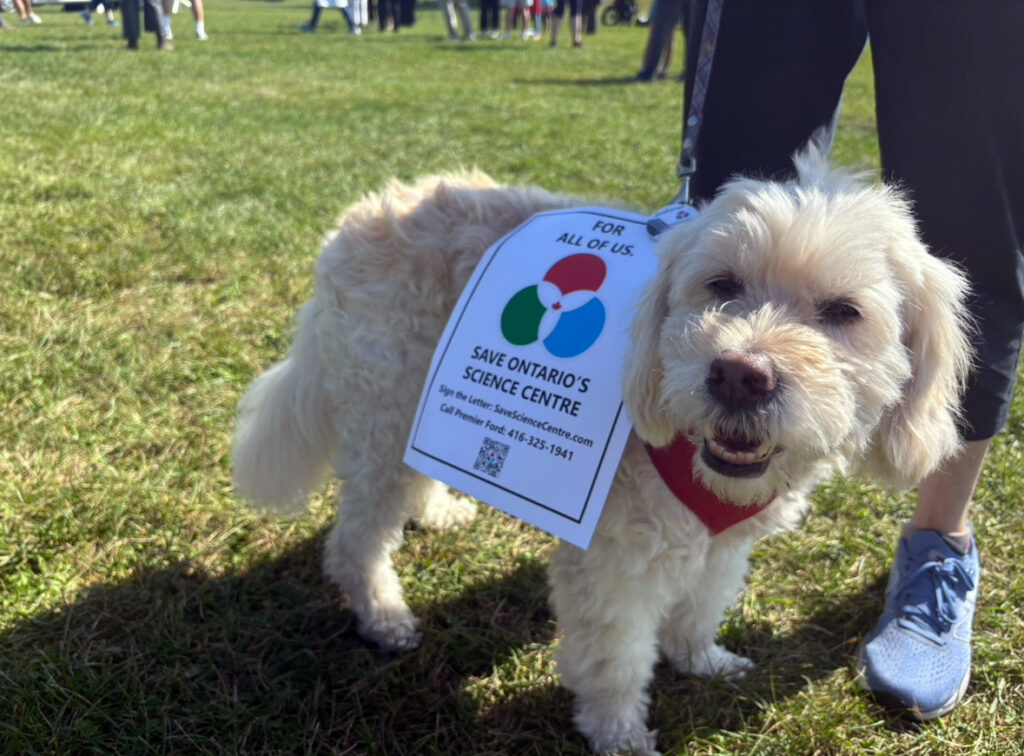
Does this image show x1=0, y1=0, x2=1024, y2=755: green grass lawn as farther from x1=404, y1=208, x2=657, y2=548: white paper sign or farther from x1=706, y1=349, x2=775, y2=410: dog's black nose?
x1=706, y1=349, x2=775, y2=410: dog's black nose

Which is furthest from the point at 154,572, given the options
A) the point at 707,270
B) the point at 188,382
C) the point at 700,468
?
the point at 707,270

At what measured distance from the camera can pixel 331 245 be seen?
8.05 ft

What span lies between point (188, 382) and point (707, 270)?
2675 mm

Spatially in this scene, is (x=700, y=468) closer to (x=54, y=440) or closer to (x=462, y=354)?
(x=462, y=354)

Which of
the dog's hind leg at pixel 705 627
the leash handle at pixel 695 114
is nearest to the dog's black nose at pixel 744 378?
the leash handle at pixel 695 114

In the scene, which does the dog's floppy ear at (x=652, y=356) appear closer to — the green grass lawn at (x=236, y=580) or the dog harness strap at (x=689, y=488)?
the dog harness strap at (x=689, y=488)

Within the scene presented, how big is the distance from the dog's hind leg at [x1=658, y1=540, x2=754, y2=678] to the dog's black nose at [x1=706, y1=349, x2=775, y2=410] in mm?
868

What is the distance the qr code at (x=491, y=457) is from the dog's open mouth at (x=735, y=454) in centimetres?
58

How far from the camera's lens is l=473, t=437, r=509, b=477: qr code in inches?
81.6

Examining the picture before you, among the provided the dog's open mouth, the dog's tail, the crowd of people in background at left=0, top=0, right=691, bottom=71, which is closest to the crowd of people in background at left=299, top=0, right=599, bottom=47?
the crowd of people in background at left=0, top=0, right=691, bottom=71

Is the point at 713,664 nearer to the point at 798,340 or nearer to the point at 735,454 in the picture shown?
the point at 735,454

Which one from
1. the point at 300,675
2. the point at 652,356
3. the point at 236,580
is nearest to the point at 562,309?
the point at 652,356

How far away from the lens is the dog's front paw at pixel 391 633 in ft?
8.05

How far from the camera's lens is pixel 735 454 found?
5.36 feet
